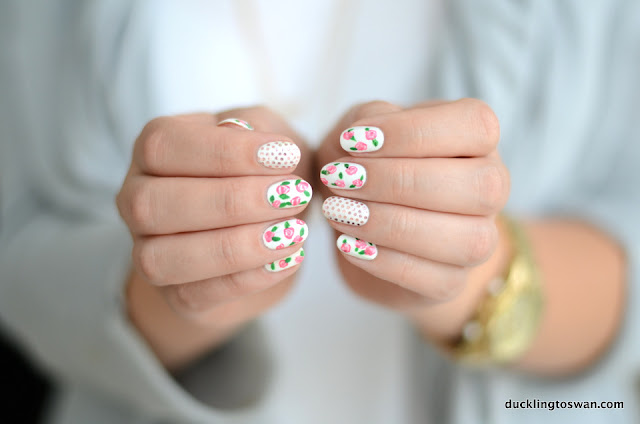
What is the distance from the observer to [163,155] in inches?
12.4

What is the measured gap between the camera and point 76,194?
0.59m

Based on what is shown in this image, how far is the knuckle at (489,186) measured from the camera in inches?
12.4

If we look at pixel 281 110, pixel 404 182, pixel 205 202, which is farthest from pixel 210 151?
pixel 281 110

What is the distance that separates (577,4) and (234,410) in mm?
640

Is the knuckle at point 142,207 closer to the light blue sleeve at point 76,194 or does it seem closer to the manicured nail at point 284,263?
the manicured nail at point 284,263

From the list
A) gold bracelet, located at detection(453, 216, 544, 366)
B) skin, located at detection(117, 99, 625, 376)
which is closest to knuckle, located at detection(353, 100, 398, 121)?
skin, located at detection(117, 99, 625, 376)

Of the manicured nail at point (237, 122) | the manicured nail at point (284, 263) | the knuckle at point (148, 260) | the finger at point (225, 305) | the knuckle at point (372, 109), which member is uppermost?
the manicured nail at point (237, 122)

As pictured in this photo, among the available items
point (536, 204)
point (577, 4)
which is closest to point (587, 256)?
point (536, 204)

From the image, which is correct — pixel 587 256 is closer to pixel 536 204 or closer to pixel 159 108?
pixel 536 204

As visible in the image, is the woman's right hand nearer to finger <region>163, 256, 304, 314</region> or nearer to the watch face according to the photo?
finger <region>163, 256, 304, 314</region>

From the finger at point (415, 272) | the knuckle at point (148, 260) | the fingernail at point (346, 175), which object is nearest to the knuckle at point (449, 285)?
the finger at point (415, 272)

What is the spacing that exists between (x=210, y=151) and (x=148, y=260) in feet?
0.31

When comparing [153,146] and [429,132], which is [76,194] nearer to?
[153,146]

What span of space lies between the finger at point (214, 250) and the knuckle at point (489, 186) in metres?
0.13
